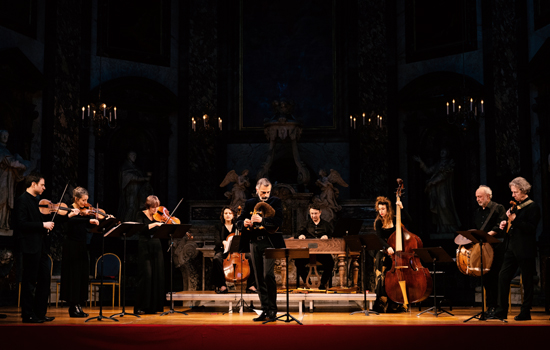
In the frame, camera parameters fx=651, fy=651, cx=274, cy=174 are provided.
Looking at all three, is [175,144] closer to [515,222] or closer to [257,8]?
[257,8]

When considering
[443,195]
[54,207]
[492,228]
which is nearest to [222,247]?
[54,207]

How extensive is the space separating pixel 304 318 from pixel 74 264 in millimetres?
3131

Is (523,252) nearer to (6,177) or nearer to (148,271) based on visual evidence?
(148,271)

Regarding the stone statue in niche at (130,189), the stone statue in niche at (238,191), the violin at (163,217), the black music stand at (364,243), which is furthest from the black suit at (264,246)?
the stone statue in niche at (130,189)

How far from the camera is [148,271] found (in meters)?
8.73

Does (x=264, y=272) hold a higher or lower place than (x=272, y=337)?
higher

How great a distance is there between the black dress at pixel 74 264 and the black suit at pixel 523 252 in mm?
5373

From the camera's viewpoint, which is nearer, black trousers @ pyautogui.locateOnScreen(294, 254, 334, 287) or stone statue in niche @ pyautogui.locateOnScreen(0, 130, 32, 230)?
black trousers @ pyautogui.locateOnScreen(294, 254, 334, 287)

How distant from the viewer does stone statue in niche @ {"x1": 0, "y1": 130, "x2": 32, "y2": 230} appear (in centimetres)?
1112

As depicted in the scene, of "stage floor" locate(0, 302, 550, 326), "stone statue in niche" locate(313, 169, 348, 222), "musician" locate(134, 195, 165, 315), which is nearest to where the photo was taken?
"stage floor" locate(0, 302, 550, 326)

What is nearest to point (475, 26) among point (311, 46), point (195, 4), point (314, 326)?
point (311, 46)

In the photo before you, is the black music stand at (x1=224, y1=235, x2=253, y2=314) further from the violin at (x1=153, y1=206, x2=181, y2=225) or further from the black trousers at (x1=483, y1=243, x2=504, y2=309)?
the black trousers at (x1=483, y1=243, x2=504, y2=309)

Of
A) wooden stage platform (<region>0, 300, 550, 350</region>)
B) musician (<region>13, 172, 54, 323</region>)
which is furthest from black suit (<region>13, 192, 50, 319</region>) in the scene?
wooden stage platform (<region>0, 300, 550, 350</region>)

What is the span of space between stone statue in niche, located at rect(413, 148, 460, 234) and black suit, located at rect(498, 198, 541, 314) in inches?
204
